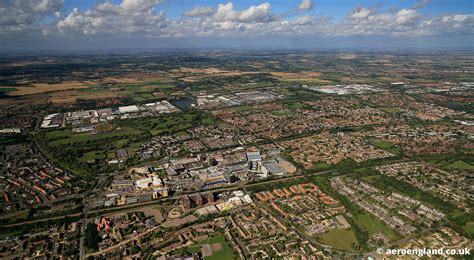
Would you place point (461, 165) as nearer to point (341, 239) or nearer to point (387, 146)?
point (387, 146)

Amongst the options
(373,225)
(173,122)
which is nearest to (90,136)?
(173,122)

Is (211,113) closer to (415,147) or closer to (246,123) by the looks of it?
(246,123)

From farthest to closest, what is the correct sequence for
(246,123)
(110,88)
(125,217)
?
(110,88) < (246,123) < (125,217)

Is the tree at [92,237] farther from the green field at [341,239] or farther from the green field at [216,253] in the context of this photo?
the green field at [341,239]

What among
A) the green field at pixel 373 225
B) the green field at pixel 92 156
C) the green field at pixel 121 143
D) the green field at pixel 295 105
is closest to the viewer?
the green field at pixel 373 225

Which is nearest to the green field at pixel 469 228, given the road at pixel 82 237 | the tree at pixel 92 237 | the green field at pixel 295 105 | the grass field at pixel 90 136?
the tree at pixel 92 237

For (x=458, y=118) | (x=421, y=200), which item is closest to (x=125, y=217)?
(x=421, y=200)
